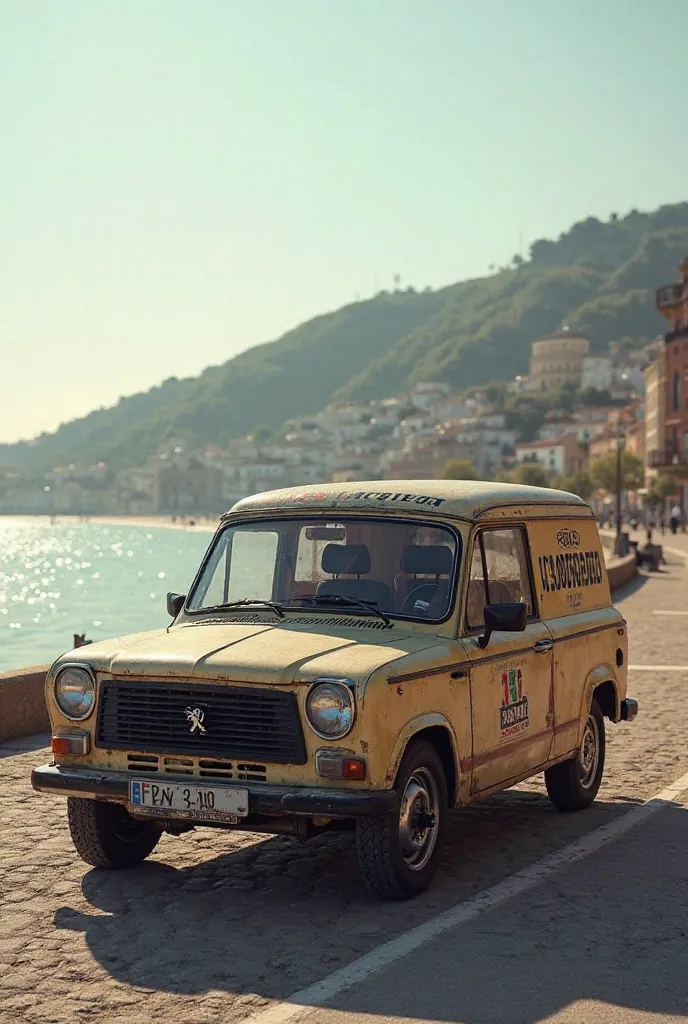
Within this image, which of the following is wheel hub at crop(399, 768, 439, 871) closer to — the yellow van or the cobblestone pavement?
the yellow van

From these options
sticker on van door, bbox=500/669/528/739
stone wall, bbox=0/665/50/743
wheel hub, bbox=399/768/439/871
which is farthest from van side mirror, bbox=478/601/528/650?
stone wall, bbox=0/665/50/743

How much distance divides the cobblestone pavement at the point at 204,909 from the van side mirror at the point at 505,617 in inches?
46.2

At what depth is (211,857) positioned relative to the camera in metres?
7.71

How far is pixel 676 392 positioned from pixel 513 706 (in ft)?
308

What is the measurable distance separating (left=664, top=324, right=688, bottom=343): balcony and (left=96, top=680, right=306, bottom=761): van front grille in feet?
303

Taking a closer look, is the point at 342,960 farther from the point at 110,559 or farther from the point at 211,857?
the point at 110,559

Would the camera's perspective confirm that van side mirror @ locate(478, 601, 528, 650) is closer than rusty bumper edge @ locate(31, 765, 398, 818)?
No

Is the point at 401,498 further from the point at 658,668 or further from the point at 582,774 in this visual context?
the point at 658,668

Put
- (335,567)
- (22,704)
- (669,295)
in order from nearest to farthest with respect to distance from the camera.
A: (335,567) → (22,704) → (669,295)

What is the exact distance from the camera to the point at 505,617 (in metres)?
7.29

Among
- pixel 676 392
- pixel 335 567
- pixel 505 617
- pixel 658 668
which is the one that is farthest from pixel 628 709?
pixel 676 392

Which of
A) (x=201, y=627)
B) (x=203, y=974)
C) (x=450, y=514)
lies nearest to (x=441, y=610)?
(x=450, y=514)

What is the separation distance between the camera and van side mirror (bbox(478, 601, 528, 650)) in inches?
287

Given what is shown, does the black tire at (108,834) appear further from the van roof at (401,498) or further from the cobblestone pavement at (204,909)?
the van roof at (401,498)
